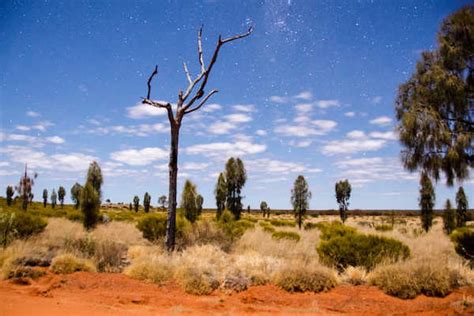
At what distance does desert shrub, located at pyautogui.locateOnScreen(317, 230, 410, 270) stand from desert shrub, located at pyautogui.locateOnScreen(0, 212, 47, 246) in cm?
1078

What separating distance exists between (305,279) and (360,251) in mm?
2913

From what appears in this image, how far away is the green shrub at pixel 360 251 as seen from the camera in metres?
10.6

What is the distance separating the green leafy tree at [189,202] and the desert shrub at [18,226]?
811cm

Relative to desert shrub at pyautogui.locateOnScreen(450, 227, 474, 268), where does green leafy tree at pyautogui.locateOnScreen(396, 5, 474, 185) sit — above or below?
above

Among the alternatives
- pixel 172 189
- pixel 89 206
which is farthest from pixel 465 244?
pixel 89 206

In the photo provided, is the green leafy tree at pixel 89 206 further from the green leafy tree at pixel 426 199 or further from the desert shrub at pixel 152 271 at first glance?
the green leafy tree at pixel 426 199

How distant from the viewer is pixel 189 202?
74.9 feet

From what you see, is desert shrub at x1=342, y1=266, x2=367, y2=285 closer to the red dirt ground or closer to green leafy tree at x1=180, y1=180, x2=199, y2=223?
the red dirt ground

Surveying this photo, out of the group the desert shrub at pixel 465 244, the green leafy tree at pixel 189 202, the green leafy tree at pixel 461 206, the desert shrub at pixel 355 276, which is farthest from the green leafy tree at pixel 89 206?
the green leafy tree at pixel 461 206

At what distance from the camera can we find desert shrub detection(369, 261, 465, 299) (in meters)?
8.17

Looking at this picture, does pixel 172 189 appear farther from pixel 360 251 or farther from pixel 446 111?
pixel 446 111

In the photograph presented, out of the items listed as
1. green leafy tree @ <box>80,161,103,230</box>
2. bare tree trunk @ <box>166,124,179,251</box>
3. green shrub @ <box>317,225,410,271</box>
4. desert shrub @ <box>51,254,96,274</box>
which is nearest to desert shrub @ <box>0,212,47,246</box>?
desert shrub @ <box>51,254,96,274</box>

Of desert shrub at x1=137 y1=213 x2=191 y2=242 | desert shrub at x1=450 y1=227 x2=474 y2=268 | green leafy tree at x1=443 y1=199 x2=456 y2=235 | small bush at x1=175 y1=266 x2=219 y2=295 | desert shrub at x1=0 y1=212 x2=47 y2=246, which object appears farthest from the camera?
green leafy tree at x1=443 y1=199 x2=456 y2=235

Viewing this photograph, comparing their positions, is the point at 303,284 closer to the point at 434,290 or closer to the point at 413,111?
the point at 434,290
